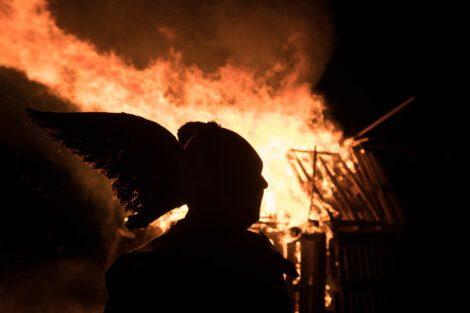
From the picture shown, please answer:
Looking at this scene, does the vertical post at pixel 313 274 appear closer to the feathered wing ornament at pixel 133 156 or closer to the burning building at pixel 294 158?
the burning building at pixel 294 158

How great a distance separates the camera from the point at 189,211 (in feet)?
5.30

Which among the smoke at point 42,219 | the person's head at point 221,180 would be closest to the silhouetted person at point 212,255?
the person's head at point 221,180

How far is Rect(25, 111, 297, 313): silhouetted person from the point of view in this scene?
1.28m

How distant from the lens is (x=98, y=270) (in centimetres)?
1185

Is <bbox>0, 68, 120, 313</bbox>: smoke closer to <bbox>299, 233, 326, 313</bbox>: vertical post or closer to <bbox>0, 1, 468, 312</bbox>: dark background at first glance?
<bbox>0, 1, 468, 312</bbox>: dark background

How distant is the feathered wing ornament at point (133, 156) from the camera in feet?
5.26

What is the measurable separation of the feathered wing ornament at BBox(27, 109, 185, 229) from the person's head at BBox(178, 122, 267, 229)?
0.14 m

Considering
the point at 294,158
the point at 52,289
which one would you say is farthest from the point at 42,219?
the point at 294,158

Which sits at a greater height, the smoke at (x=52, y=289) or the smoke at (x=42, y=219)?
the smoke at (x=42, y=219)

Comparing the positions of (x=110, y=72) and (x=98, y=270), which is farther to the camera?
(x=98, y=270)

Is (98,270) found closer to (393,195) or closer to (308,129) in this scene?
(308,129)

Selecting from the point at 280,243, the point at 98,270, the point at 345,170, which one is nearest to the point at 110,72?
the point at 280,243

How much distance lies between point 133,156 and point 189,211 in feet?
1.54

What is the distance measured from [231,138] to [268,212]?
5593mm
